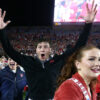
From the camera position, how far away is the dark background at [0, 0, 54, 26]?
519 inches

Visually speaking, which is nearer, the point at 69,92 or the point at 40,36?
the point at 69,92

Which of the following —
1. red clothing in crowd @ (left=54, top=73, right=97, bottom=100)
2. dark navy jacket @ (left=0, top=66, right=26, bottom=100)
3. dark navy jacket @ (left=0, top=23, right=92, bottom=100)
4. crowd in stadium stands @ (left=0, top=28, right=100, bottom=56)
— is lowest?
crowd in stadium stands @ (left=0, top=28, right=100, bottom=56)

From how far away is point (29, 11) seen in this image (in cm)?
1457

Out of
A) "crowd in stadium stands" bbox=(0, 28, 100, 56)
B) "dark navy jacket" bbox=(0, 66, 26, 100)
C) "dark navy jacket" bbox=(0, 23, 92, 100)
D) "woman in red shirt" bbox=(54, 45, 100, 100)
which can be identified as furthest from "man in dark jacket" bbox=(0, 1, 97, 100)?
"crowd in stadium stands" bbox=(0, 28, 100, 56)

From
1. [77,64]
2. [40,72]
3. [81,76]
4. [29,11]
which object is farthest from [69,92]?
[29,11]

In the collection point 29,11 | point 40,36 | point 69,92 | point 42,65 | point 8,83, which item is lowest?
point 40,36

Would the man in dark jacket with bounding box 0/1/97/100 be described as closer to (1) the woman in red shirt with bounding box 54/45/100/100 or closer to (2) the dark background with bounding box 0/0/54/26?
(1) the woman in red shirt with bounding box 54/45/100/100

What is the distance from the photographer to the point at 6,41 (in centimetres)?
259

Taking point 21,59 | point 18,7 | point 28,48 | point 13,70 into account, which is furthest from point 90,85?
point 28,48

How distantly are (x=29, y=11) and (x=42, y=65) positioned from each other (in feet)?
40.2

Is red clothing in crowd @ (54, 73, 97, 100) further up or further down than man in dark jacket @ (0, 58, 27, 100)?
further up

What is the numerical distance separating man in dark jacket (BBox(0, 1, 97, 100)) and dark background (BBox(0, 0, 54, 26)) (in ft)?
31.5

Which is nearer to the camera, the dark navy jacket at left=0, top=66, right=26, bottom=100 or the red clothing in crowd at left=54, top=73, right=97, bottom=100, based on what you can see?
the red clothing in crowd at left=54, top=73, right=97, bottom=100

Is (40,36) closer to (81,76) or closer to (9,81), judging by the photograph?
(9,81)
